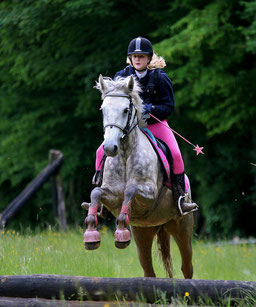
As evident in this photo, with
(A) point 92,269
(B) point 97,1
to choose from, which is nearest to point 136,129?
(A) point 92,269

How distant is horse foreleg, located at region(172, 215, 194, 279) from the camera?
23.2ft

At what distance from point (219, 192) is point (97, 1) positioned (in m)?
6.04

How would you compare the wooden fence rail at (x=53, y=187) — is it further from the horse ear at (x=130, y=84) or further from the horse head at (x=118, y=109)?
the horse ear at (x=130, y=84)

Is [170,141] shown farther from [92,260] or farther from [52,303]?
[52,303]

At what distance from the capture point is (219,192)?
51.9ft

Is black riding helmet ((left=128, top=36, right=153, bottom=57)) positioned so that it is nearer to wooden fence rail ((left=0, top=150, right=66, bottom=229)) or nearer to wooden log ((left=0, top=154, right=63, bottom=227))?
wooden log ((left=0, top=154, right=63, bottom=227))

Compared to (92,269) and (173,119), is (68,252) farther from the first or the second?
(173,119)

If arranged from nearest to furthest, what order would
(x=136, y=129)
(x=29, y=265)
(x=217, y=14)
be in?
(x=136, y=129), (x=29, y=265), (x=217, y=14)

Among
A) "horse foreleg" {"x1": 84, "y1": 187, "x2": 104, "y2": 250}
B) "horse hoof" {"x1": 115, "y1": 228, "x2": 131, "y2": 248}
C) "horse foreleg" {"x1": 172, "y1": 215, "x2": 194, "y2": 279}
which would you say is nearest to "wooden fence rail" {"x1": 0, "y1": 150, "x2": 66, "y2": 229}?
"horse foreleg" {"x1": 172, "y1": 215, "x2": 194, "y2": 279}

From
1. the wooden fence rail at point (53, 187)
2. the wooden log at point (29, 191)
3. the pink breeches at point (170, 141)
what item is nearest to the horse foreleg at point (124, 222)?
the pink breeches at point (170, 141)

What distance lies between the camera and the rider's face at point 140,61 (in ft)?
21.4

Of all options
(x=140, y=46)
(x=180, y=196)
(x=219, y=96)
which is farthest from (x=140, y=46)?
(x=219, y=96)

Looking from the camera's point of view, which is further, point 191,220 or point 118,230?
point 191,220

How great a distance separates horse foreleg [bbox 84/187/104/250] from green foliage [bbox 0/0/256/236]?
734 cm
